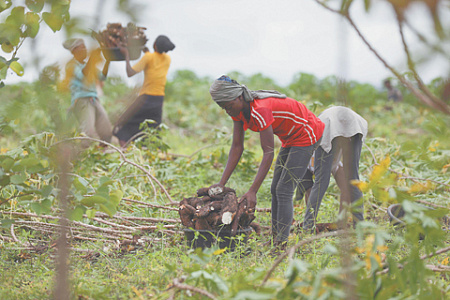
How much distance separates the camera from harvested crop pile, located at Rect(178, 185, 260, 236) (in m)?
2.87

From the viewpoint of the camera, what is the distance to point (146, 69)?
5695mm

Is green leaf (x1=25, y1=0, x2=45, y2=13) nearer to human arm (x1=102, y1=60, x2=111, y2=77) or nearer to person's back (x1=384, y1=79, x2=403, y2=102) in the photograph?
human arm (x1=102, y1=60, x2=111, y2=77)

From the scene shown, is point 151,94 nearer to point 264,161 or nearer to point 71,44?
point 264,161

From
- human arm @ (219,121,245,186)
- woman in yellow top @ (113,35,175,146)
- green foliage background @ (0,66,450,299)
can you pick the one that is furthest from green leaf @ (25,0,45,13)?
woman in yellow top @ (113,35,175,146)

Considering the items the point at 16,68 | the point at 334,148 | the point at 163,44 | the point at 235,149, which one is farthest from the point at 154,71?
the point at 16,68

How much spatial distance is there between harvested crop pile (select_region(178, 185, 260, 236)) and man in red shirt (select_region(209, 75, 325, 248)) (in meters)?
0.09

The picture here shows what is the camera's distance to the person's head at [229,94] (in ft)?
9.59

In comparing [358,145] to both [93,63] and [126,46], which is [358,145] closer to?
[126,46]

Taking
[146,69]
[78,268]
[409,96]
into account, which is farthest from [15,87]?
[146,69]

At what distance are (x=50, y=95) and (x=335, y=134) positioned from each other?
2.51 meters

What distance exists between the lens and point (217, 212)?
2.91m

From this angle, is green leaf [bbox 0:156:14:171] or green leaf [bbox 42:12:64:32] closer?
green leaf [bbox 42:12:64:32]

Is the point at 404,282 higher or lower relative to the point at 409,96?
lower

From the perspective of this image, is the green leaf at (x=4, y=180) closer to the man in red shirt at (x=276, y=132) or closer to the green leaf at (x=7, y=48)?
the green leaf at (x=7, y=48)
